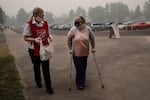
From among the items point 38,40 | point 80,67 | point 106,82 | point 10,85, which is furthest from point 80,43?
point 10,85

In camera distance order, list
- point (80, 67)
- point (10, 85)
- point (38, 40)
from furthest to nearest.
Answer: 1. point (10, 85)
2. point (80, 67)
3. point (38, 40)

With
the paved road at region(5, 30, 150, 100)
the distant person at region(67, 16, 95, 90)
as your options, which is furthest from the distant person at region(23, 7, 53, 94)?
the distant person at region(67, 16, 95, 90)

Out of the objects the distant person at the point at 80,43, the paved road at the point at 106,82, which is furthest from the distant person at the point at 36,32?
the distant person at the point at 80,43

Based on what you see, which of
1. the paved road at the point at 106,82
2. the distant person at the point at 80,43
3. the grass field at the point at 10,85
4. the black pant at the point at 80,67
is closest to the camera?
the paved road at the point at 106,82

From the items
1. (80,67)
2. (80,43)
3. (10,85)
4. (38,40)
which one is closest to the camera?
(38,40)

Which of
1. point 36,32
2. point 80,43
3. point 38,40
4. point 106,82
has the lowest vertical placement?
point 106,82

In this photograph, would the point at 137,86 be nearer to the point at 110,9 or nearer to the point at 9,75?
the point at 9,75

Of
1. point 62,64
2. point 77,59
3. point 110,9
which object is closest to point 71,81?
point 77,59

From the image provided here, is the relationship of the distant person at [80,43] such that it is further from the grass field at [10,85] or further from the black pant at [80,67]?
the grass field at [10,85]

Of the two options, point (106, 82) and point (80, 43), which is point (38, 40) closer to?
point (80, 43)

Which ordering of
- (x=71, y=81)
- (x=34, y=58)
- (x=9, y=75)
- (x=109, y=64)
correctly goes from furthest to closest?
A: (x=109, y=64) < (x=9, y=75) < (x=71, y=81) < (x=34, y=58)

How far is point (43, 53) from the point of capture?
19.2 feet

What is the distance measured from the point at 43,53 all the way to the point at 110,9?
173997mm

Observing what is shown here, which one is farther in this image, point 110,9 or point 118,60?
point 110,9
